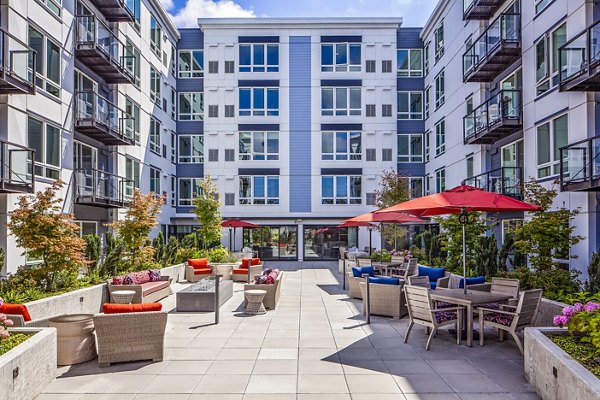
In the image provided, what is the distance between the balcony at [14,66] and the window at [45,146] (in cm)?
162

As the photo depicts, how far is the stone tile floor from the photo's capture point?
18.7ft

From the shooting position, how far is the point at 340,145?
29.0 meters

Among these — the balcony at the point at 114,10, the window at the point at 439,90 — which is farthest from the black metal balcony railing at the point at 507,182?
the balcony at the point at 114,10

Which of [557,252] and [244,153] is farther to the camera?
[244,153]

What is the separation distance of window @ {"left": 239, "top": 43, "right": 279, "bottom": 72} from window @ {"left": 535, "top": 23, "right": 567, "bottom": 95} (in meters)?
17.5

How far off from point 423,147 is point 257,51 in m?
12.6

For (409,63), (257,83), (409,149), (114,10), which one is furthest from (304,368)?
(409,63)

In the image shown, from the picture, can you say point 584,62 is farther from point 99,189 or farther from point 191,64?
point 191,64

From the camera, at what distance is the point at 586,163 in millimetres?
11812

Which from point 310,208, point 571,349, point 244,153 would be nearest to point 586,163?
point 571,349

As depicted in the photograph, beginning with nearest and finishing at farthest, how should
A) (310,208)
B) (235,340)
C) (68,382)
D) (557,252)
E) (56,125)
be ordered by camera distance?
(68,382) < (235,340) < (557,252) < (56,125) < (310,208)

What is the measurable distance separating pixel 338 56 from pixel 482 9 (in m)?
12.2

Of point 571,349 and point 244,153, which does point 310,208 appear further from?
point 571,349

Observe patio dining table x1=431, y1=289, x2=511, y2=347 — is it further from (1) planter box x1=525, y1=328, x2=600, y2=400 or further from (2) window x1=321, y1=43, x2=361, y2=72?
(2) window x1=321, y1=43, x2=361, y2=72
